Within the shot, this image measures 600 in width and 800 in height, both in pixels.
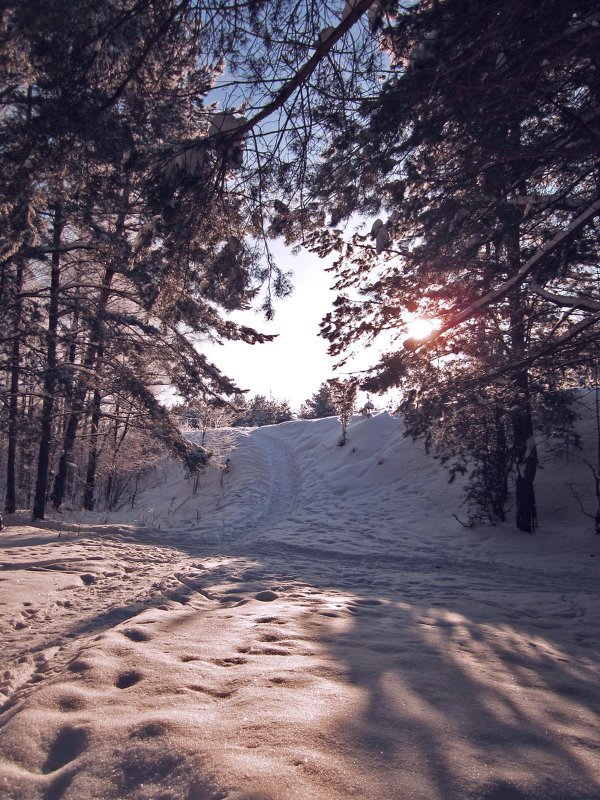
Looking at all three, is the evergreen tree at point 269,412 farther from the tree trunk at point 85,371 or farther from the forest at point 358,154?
the forest at point 358,154

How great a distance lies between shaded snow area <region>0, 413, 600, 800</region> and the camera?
1812 millimetres

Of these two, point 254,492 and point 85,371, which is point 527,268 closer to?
point 85,371

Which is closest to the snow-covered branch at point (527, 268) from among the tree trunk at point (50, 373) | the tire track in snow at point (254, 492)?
the tree trunk at point (50, 373)

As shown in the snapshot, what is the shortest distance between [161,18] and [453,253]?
3867mm

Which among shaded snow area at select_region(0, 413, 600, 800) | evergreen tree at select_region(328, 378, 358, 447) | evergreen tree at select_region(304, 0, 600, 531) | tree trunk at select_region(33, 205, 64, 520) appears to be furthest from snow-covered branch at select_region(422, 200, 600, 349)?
tree trunk at select_region(33, 205, 64, 520)

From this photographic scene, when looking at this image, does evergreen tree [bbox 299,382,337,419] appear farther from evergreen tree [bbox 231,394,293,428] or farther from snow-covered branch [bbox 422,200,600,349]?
snow-covered branch [bbox 422,200,600,349]

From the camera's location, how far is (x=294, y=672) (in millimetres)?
2887

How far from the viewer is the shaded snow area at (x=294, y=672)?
5.95 feet

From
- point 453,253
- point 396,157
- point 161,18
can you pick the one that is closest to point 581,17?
point 396,157

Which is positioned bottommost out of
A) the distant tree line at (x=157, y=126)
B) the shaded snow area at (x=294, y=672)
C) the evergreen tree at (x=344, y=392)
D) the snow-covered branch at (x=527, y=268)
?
the shaded snow area at (x=294, y=672)

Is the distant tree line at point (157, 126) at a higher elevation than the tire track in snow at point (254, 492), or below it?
higher

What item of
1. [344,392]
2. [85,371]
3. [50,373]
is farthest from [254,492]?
[344,392]

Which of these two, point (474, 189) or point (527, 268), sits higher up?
point (474, 189)

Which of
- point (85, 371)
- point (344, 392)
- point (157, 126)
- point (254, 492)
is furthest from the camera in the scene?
point (254, 492)
